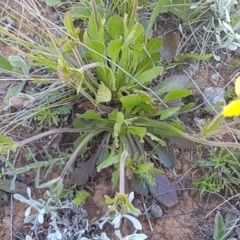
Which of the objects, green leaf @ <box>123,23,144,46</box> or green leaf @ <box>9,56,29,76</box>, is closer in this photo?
green leaf @ <box>123,23,144,46</box>

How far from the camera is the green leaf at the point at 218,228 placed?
1538 mm

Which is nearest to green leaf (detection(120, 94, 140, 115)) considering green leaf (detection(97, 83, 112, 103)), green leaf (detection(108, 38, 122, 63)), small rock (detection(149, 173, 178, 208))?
green leaf (detection(97, 83, 112, 103))

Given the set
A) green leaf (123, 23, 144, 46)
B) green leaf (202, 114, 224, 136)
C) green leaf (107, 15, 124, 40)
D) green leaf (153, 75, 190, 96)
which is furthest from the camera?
green leaf (153, 75, 190, 96)

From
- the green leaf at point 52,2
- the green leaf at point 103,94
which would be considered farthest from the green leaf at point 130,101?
the green leaf at point 52,2

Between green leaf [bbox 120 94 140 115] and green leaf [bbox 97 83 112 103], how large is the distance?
0.14ft

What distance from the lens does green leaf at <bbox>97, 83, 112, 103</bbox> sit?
1.50 meters

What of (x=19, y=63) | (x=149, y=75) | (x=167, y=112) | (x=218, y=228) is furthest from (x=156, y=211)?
(x=19, y=63)

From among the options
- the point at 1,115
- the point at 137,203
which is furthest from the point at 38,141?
the point at 137,203

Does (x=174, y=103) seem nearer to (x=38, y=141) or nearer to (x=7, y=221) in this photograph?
(x=38, y=141)

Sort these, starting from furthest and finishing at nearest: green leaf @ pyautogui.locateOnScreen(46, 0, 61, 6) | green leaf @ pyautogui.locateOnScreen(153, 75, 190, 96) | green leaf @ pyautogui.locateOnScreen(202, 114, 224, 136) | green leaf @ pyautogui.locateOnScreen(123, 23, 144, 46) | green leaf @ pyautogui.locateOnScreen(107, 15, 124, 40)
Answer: green leaf @ pyautogui.locateOnScreen(46, 0, 61, 6), green leaf @ pyautogui.locateOnScreen(153, 75, 190, 96), green leaf @ pyautogui.locateOnScreen(107, 15, 124, 40), green leaf @ pyautogui.locateOnScreen(123, 23, 144, 46), green leaf @ pyautogui.locateOnScreen(202, 114, 224, 136)

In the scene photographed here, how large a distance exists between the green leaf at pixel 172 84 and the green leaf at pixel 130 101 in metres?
0.16

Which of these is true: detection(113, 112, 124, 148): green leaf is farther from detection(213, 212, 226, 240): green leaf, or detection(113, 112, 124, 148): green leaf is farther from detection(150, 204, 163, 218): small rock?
detection(213, 212, 226, 240): green leaf

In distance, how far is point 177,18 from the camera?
1896 millimetres

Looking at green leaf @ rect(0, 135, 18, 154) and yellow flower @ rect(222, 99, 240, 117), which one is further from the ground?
yellow flower @ rect(222, 99, 240, 117)
